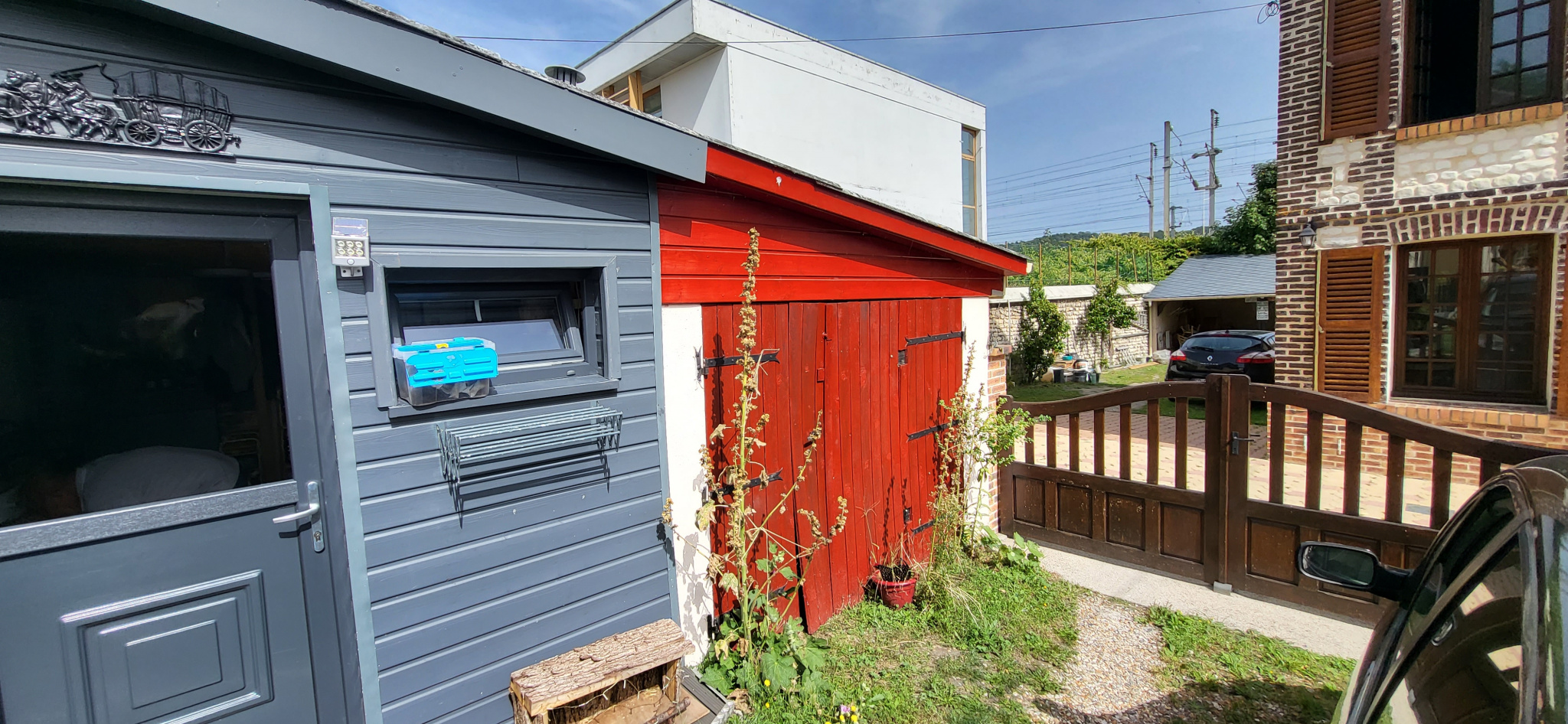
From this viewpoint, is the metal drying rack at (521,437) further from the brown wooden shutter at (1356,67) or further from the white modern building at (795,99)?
the brown wooden shutter at (1356,67)

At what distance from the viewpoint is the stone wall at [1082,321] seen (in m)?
15.6

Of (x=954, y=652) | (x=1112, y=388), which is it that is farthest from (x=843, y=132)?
(x=954, y=652)

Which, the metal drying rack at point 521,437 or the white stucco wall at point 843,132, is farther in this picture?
the white stucco wall at point 843,132

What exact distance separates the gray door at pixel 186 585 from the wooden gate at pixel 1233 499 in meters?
4.74

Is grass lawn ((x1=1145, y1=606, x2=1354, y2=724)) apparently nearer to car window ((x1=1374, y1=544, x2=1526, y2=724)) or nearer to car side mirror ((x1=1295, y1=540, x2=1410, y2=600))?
car side mirror ((x1=1295, y1=540, x2=1410, y2=600))

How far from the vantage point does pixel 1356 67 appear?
673 centimetres

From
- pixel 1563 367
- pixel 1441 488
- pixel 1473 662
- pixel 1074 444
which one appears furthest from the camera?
pixel 1563 367

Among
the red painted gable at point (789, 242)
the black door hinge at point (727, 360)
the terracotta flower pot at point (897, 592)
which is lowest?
the terracotta flower pot at point (897, 592)

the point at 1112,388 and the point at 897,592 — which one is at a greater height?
the point at 1112,388

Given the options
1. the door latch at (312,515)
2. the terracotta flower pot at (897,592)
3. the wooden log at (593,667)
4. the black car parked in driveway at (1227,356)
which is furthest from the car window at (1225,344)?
the door latch at (312,515)

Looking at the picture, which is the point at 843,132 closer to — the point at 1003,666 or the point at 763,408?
the point at 763,408

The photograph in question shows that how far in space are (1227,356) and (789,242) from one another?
1306cm

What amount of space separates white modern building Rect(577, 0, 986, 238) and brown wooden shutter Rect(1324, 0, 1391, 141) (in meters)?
4.63

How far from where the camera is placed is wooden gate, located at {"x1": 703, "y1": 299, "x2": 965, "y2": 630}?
3459mm
